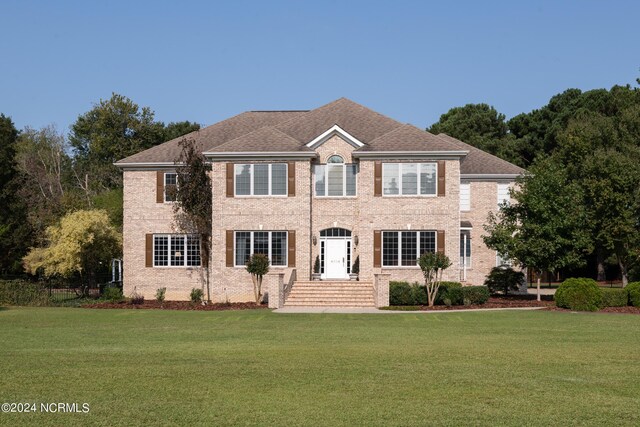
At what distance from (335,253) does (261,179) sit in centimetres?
493

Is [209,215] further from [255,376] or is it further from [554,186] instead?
[255,376]

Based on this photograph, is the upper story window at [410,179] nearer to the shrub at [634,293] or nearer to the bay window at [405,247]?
the bay window at [405,247]

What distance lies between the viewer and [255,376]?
1495cm

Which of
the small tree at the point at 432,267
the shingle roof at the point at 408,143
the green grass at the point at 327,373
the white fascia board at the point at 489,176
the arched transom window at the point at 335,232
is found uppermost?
the shingle roof at the point at 408,143

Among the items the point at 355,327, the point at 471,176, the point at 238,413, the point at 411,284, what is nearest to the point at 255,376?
the point at 238,413

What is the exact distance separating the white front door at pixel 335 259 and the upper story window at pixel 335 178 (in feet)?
7.45

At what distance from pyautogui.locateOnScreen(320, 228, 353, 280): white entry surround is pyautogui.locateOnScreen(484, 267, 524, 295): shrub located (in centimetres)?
797

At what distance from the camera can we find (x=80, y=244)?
4306 cm

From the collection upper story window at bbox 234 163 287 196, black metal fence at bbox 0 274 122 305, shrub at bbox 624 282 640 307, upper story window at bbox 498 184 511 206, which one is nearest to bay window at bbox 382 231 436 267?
upper story window at bbox 234 163 287 196

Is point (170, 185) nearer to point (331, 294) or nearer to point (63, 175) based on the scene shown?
point (331, 294)

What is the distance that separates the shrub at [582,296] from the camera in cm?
3344

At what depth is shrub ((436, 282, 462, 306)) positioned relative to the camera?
36.5m

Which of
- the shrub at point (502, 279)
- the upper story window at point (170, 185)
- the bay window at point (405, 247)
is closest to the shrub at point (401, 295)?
the bay window at point (405, 247)

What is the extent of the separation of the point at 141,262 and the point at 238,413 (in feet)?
103
